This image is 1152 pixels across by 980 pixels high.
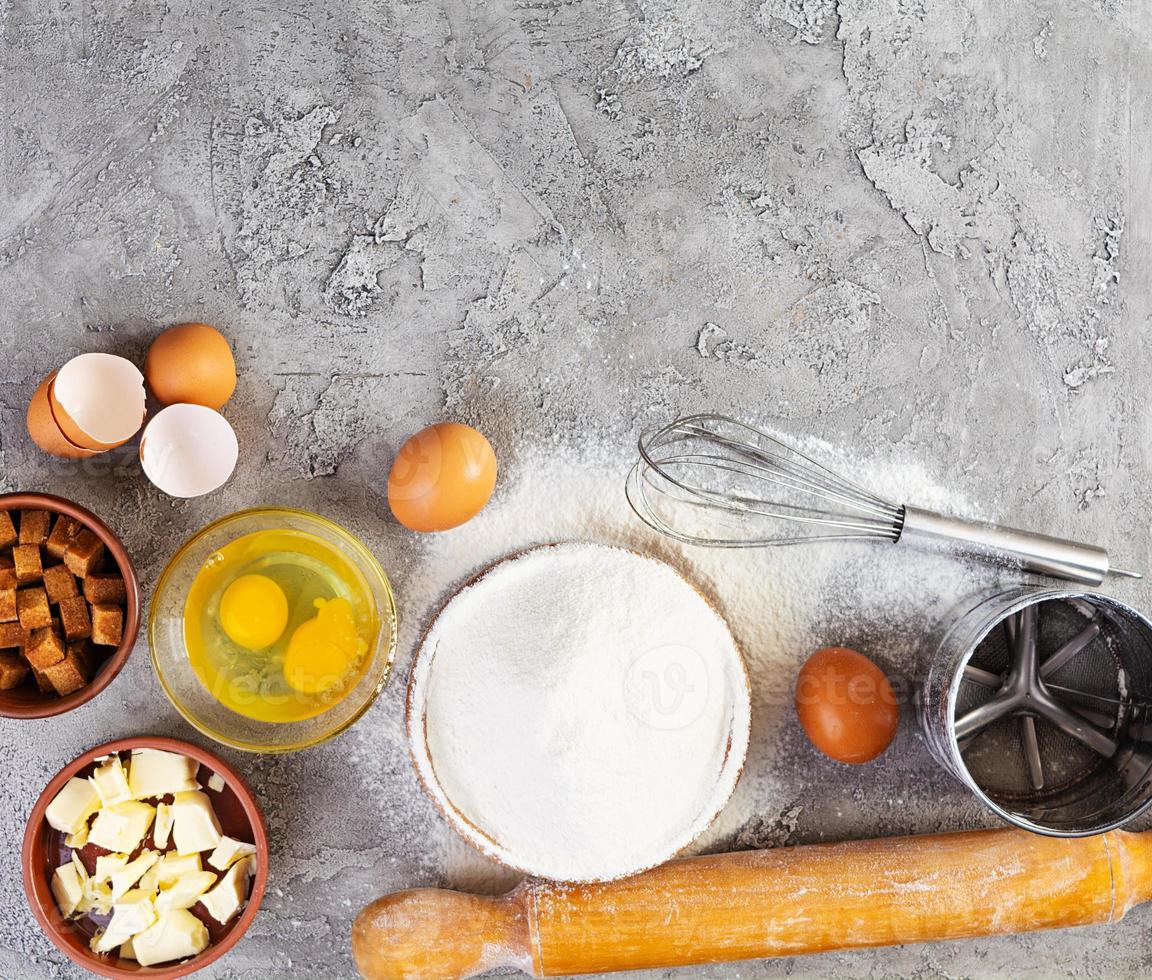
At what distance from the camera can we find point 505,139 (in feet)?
4.21

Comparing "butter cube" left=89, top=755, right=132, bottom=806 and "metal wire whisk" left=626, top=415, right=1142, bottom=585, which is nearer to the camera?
"butter cube" left=89, top=755, right=132, bottom=806

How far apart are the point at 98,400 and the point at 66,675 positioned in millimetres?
363

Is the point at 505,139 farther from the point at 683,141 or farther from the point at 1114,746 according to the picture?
the point at 1114,746

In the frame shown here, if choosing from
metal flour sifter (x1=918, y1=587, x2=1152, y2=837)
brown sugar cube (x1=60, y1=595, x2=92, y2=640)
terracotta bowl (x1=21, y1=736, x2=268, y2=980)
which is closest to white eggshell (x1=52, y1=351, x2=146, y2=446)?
brown sugar cube (x1=60, y1=595, x2=92, y2=640)

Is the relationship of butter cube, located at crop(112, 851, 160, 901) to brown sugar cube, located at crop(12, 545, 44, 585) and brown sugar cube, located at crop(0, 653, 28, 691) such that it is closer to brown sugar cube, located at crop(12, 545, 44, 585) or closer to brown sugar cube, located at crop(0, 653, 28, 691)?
brown sugar cube, located at crop(0, 653, 28, 691)

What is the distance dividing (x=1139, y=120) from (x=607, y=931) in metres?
1.40

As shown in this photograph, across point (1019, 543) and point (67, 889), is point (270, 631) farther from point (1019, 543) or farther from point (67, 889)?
point (1019, 543)

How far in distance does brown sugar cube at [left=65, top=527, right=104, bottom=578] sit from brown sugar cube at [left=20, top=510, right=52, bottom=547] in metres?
0.04

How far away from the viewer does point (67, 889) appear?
46.6 inches

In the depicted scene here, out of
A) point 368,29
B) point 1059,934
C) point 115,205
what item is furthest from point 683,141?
point 1059,934

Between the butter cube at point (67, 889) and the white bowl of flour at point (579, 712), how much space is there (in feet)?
1.58

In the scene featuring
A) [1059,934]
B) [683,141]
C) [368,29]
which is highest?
[368,29]

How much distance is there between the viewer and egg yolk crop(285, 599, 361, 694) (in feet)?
3.89

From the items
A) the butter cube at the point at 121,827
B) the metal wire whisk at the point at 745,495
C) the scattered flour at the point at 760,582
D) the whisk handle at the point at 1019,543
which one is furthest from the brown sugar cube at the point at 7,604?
the whisk handle at the point at 1019,543
